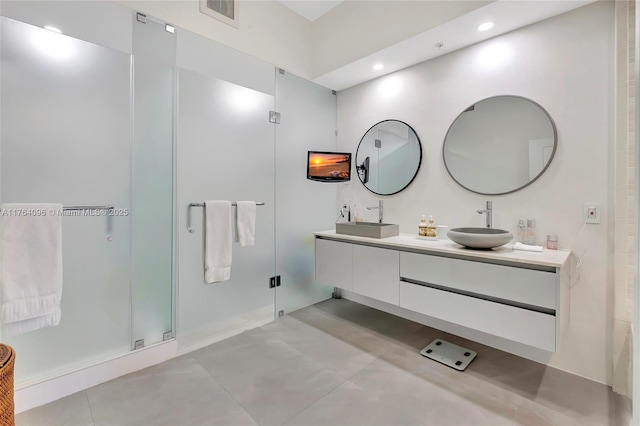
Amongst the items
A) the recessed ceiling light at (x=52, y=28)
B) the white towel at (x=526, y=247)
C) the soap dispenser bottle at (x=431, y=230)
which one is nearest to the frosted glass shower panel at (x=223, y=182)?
the recessed ceiling light at (x=52, y=28)

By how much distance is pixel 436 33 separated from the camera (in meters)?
2.19

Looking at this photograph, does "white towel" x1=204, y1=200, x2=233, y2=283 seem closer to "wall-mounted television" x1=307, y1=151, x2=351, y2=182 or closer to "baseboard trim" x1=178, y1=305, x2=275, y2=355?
"baseboard trim" x1=178, y1=305, x2=275, y2=355

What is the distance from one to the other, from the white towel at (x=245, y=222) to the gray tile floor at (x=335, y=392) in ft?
2.82

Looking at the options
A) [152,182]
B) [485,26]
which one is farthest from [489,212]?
[152,182]

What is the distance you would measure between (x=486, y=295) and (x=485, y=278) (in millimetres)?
114

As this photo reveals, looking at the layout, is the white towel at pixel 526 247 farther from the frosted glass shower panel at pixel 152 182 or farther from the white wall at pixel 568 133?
the frosted glass shower panel at pixel 152 182

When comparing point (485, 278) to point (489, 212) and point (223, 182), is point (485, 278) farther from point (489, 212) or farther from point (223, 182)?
point (223, 182)

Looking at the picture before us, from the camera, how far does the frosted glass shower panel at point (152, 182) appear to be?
6.43 feet

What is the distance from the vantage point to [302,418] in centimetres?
154

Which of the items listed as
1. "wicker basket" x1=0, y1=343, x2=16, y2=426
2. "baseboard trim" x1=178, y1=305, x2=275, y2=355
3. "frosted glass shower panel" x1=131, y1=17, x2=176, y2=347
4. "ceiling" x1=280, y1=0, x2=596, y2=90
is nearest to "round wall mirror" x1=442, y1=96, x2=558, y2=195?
"ceiling" x1=280, y1=0, x2=596, y2=90

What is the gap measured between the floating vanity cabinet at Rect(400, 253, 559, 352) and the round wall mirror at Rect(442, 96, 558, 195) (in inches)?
30.2

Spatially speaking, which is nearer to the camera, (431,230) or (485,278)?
(485,278)

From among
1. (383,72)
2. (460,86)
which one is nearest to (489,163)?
(460,86)

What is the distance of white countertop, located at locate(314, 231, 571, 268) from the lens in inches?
64.7
